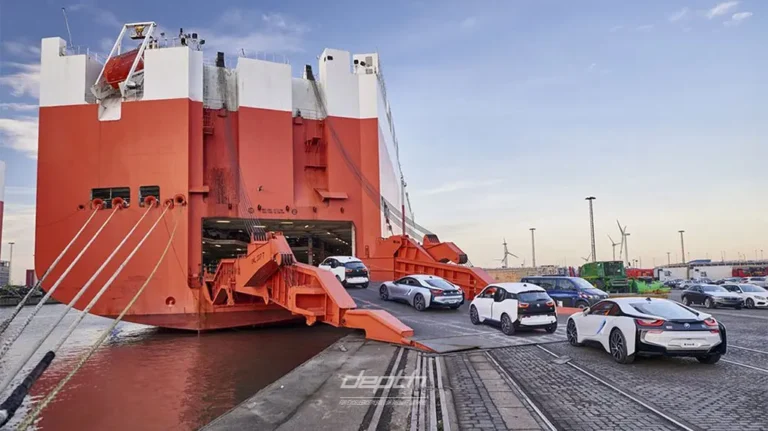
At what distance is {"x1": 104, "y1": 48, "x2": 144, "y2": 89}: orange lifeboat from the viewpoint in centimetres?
2583

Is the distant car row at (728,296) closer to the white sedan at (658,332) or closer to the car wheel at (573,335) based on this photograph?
the car wheel at (573,335)

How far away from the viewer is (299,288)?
57.7 feet

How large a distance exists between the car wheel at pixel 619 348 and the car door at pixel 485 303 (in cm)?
547

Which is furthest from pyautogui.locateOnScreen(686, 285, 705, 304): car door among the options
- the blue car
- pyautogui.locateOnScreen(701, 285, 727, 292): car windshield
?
the blue car

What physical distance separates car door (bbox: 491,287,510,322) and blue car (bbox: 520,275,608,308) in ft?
25.6

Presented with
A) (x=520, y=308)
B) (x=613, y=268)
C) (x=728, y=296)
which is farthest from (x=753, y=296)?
(x=520, y=308)

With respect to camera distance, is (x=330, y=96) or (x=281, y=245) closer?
(x=281, y=245)

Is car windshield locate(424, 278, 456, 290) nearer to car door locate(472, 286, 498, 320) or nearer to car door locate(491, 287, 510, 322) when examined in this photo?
car door locate(472, 286, 498, 320)

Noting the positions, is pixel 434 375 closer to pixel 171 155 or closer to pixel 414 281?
pixel 414 281

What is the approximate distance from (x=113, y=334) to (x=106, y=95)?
12859mm

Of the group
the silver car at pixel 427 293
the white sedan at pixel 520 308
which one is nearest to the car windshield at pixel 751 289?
the silver car at pixel 427 293

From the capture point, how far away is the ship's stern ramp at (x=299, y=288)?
1555cm

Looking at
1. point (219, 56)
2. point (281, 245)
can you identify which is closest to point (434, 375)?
point (281, 245)

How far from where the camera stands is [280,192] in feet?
86.3
